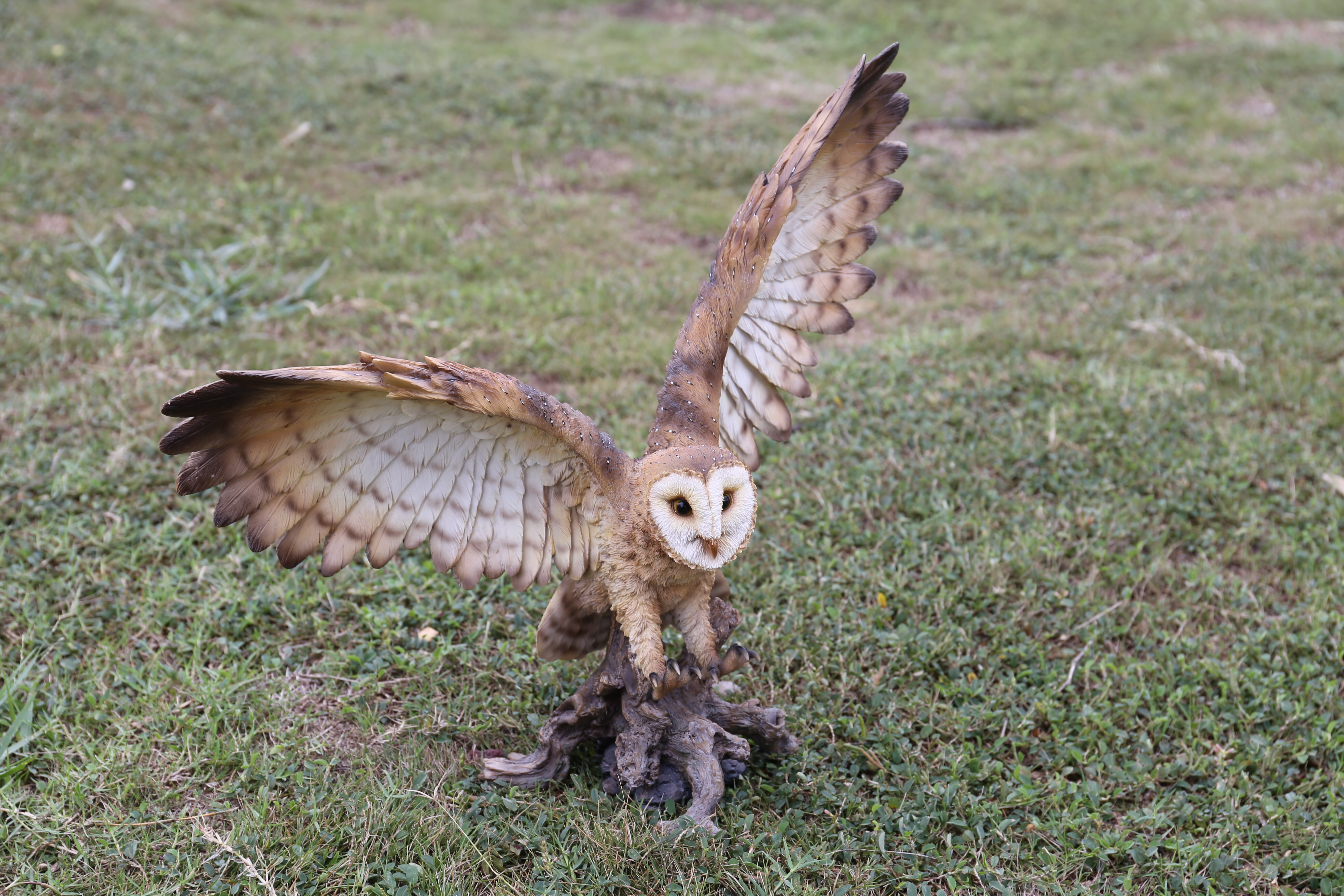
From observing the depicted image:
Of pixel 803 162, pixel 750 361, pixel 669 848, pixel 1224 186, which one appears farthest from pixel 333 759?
pixel 1224 186

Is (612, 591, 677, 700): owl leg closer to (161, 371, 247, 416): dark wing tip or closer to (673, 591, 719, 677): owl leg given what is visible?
(673, 591, 719, 677): owl leg

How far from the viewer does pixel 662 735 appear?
3.04 meters

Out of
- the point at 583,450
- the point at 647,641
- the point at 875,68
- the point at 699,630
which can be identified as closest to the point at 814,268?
the point at 875,68

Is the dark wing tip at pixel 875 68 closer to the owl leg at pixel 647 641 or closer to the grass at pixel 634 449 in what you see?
the owl leg at pixel 647 641

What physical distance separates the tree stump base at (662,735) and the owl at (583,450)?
0.35 ft

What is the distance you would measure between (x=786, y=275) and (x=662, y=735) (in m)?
1.52

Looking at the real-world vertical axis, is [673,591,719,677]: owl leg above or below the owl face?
below

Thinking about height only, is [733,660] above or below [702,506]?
below

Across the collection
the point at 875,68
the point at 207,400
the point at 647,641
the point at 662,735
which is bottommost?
the point at 662,735

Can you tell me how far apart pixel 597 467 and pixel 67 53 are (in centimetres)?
894

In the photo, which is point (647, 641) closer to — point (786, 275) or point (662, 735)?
point (662, 735)

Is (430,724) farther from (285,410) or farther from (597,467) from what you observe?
(285,410)

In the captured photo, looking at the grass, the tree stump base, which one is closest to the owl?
the tree stump base

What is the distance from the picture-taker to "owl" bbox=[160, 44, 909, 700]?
2338mm
